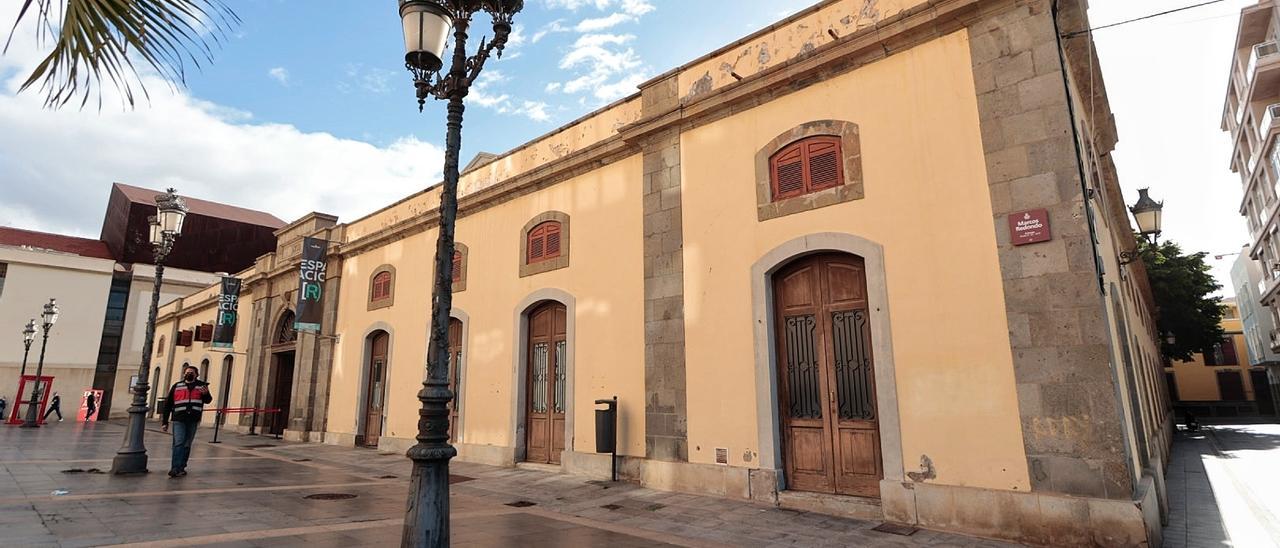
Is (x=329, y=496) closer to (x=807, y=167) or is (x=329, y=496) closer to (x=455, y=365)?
(x=455, y=365)

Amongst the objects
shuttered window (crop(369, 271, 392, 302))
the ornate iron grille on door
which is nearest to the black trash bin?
the ornate iron grille on door

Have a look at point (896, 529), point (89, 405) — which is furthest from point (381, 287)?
point (89, 405)

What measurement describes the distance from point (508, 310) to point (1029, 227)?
8.66 m

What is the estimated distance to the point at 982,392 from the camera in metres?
6.19

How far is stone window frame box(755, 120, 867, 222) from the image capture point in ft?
24.6

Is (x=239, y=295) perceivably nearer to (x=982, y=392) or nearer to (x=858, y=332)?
(x=858, y=332)

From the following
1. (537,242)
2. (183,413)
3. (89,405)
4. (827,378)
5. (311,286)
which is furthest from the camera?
(89,405)

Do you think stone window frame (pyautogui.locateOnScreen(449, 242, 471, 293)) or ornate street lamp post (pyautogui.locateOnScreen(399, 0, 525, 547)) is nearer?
ornate street lamp post (pyautogui.locateOnScreen(399, 0, 525, 547))

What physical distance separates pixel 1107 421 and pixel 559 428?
25.4 ft

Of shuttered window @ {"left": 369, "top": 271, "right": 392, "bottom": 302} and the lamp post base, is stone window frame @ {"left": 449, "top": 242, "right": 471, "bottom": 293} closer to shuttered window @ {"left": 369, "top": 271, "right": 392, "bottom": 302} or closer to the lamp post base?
shuttered window @ {"left": 369, "top": 271, "right": 392, "bottom": 302}

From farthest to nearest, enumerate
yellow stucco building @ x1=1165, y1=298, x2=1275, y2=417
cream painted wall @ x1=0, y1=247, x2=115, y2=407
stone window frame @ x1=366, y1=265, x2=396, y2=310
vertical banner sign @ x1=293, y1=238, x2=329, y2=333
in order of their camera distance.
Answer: yellow stucco building @ x1=1165, y1=298, x2=1275, y2=417, cream painted wall @ x1=0, y1=247, x2=115, y2=407, vertical banner sign @ x1=293, y1=238, x2=329, y2=333, stone window frame @ x1=366, y1=265, x2=396, y2=310

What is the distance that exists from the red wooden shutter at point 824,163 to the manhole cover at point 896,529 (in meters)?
3.94

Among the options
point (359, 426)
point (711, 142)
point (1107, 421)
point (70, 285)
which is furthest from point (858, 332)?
point (70, 285)

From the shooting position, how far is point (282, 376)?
63.5 feet
